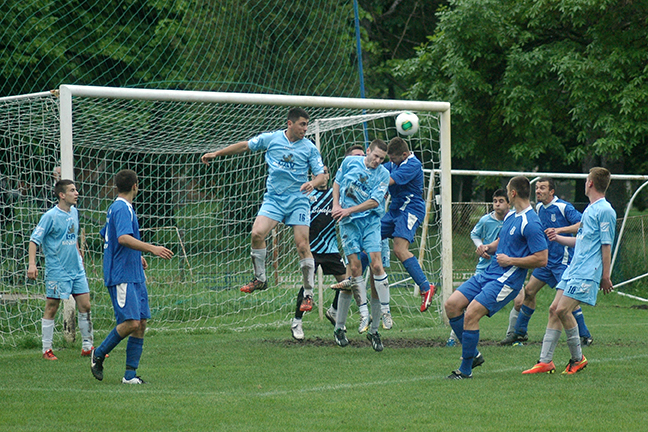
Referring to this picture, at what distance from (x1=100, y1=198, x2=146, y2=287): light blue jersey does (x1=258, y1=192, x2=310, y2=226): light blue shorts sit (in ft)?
7.99

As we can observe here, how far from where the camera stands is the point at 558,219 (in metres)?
9.45

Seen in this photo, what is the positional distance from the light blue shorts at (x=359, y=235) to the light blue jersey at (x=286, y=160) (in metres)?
0.72

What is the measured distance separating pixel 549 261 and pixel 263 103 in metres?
4.18

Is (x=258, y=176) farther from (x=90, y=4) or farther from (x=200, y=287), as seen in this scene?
(x=90, y=4)

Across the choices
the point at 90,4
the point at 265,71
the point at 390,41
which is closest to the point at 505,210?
the point at 265,71

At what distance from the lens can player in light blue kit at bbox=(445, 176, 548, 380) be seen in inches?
270

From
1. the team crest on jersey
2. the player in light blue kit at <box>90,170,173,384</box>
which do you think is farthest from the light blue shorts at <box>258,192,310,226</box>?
the player in light blue kit at <box>90,170,173,384</box>

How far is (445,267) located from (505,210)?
144 cm

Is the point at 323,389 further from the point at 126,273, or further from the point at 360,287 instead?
the point at 360,287

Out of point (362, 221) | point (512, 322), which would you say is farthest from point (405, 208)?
point (512, 322)

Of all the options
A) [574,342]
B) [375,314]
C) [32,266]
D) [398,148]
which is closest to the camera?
[574,342]

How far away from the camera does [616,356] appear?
852cm

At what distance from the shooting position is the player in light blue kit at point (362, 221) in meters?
9.05

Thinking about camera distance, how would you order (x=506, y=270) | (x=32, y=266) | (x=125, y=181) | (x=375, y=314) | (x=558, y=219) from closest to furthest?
(x=125, y=181) → (x=506, y=270) → (x=32, y=266) → (x=375, y=314) → (x=558, y=219)
